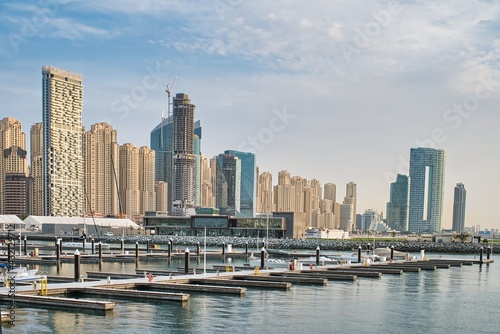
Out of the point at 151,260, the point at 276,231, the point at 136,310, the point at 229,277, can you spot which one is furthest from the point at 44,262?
the point at 276,231

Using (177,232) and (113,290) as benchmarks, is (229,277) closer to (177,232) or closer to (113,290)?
(113,290)

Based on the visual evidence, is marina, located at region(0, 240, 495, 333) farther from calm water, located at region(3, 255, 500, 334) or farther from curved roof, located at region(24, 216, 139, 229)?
curved roof, located at region(24, 216, 139, 229)

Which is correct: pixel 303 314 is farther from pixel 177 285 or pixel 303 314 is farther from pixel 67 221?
pixel 67 221

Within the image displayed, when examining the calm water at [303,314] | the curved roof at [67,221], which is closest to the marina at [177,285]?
the calm water at [303,314]

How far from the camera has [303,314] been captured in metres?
38.3

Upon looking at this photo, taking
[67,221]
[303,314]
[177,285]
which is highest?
[303,314]

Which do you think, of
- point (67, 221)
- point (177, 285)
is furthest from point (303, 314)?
point (67, 221)

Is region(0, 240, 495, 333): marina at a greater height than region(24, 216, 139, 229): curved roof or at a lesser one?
greater

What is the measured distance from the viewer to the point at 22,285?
4425 cm

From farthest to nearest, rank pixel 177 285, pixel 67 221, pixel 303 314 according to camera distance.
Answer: pixel 67 221
pixel 177 285
pixel 303 314

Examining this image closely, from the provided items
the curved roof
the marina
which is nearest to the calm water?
the marina

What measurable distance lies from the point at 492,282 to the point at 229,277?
27.3 meters

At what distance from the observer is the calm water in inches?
1328

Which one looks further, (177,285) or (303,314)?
(177,285)
